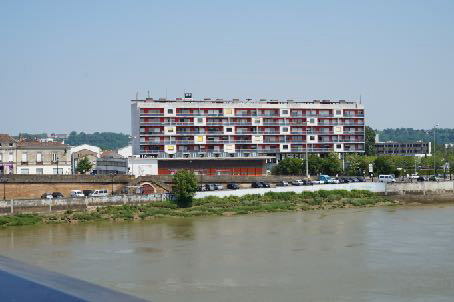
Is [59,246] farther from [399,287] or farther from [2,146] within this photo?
[2,146]

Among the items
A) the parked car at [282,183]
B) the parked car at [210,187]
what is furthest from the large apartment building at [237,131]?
the parked car at [210,187]

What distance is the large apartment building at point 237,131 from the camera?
69.5 metres

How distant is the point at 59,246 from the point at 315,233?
11.9 m

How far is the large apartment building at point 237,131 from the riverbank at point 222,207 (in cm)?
1514

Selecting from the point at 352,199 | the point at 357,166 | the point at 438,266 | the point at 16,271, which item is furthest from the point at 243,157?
the point at 16,271

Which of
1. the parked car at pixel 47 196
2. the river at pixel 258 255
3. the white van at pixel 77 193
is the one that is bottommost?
the river at pixel 258 255

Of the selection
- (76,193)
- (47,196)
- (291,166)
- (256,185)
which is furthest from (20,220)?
(291,166)

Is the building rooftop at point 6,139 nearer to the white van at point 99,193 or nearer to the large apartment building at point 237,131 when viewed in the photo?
the large apartment building at point 237,131

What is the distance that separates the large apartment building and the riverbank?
15138 mm

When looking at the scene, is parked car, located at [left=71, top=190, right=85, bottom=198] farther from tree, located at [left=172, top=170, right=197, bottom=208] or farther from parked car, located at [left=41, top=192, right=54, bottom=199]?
tree, located at [left=172, top=170, right=197, bottom=208]

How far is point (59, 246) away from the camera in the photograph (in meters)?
33.1

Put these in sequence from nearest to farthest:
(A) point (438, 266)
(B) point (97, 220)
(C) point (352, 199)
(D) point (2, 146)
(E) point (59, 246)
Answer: (A) point (438, 266) < (E) point (59, 246) < (B) point (97, 220) < (C) point (352, 199) < (D) point (2, 146)

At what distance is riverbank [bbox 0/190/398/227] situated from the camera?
139ft

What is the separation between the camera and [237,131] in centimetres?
7281
